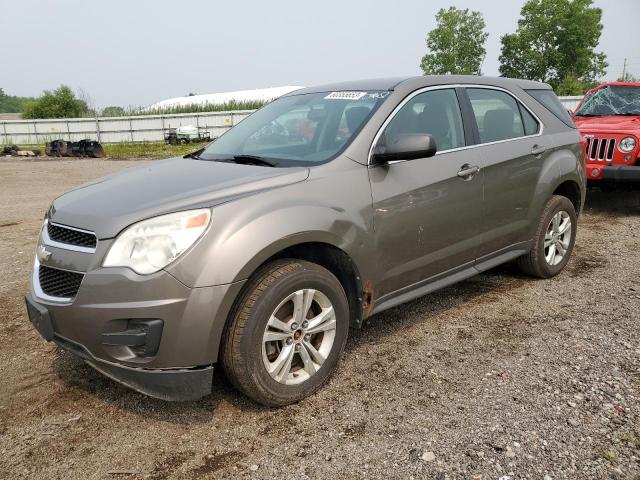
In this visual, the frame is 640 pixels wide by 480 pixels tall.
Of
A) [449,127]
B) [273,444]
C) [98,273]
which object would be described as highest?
[449,127]

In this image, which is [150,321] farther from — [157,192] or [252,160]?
[252,160]

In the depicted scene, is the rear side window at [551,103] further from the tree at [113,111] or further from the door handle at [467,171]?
the tree at [113,111]

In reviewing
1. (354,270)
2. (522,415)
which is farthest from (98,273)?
(522,415)

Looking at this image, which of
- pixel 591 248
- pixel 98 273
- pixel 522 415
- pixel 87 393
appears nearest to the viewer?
pixel 98 273

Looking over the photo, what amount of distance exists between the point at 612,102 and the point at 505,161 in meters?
5.53

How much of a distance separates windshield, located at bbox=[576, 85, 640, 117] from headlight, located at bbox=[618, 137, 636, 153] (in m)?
0.98

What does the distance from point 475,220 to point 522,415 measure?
148 cm

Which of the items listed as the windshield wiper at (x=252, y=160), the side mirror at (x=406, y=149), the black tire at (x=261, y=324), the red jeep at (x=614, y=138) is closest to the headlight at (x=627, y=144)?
the red jeep at (x=614, y=138)

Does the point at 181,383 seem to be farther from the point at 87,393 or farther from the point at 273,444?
the point at 87,393

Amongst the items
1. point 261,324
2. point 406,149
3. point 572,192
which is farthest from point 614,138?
point 261,324

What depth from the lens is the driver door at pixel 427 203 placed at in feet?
10.6

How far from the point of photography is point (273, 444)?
2.59 metres

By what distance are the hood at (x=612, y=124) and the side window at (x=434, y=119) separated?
4.68m

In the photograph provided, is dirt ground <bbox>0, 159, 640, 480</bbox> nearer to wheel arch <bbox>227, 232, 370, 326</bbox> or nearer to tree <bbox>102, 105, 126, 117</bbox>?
wheel arch <bbox>227, 232, 370, 326</bbox>
